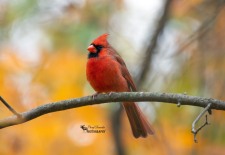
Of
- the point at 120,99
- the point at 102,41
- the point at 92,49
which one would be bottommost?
the point at 120,99

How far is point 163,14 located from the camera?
6090 millimetres

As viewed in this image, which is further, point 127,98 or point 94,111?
point 94,111

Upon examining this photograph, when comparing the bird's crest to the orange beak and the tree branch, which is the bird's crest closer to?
the orange beak

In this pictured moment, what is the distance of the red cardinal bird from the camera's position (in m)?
4.21

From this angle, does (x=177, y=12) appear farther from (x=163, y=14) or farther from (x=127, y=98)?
(x=127, y=98)

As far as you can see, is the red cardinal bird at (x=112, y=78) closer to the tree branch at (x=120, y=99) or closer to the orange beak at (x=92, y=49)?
the orange beak at (x=92, y=49)

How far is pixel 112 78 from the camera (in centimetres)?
426

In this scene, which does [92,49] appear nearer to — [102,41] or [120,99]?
[102,41]

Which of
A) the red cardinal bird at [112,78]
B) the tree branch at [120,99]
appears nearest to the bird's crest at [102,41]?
the red cardinal bird at [112,78]

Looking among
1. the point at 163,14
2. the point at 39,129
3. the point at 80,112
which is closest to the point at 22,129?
the point at 39,129

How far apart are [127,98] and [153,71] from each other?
2884 mm

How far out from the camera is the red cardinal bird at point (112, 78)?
421 cm

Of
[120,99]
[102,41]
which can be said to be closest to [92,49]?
[102,41]

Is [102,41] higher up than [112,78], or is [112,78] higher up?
[102,41]
